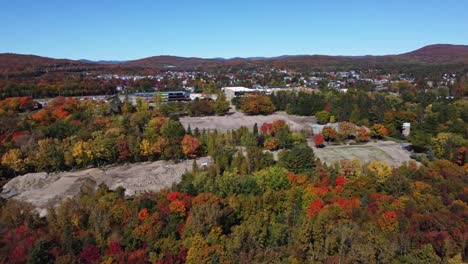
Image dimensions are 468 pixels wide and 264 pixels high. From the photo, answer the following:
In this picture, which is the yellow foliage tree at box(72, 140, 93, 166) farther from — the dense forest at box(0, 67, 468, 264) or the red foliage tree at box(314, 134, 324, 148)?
the red foliage tree at box(314, 134, 324, 148)

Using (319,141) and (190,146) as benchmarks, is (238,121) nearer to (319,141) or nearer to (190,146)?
(319,141)

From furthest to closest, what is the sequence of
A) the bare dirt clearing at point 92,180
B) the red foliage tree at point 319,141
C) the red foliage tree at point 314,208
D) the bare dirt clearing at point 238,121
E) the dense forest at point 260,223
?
the bare dirt clearing at point 238,121, the red foliage tree at point 319,141, the bare dirt clearing at point 92,180, the red foliage tree at point 314,208, the dense forest at point 260,223

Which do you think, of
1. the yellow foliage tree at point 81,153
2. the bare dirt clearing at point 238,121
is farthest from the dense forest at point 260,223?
the bare dirt clearing at point 238,121

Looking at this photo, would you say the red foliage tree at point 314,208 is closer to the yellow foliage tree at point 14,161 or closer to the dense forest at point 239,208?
the dense forest at point 239,208

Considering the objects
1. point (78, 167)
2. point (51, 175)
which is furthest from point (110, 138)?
point (51, 175)

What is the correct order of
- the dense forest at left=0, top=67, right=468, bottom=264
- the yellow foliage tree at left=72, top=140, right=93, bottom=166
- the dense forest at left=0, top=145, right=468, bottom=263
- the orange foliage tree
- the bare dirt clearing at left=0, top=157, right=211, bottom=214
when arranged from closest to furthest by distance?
the dense forest at left=0, top=145, right=468, bottom=263 < the dense forest at left=0, top=67, right=468, bottom=264 < the bare dirt clearing at left=0, top=157, right=211, bottom=214 < the yellow foliage tree at left=72, top=140, right=93, bottom=166 < the orange foliage tree

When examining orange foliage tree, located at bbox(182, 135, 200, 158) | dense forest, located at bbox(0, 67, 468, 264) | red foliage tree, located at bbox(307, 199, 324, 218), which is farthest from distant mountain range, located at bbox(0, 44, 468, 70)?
red foliage tree, located at bbox(307, 199, 324, 218)

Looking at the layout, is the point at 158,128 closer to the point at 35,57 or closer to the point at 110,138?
the point at 110,138
